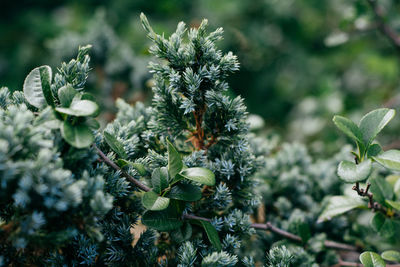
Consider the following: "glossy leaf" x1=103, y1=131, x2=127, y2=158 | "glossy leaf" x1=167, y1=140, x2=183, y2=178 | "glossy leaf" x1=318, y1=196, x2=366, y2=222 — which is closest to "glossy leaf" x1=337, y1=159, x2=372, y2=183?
"glossy leaf" x1=318, y1=196, x2=366, y2=222

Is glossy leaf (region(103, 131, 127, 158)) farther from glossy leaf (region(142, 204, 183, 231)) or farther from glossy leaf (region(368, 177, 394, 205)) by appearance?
glossy leaf (region(368, 177, 394, 205))

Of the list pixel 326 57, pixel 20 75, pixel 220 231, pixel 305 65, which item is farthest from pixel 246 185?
pixel 20 75

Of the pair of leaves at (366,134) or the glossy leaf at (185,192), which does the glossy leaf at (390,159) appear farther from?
the glossy leaf at (185,192)

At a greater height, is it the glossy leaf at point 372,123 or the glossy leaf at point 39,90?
the glossy leaf at point 39,90

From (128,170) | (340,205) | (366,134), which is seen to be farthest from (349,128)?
(128,170)

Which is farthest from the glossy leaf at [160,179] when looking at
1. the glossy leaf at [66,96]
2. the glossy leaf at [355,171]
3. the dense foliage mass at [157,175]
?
the glossy leaf at [355,171]
